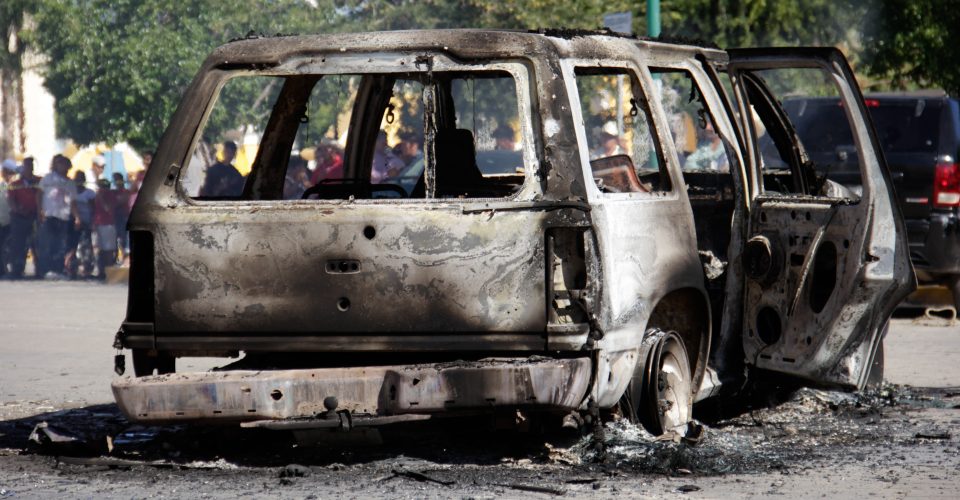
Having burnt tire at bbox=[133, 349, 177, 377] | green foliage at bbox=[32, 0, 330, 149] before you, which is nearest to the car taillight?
burnt tire at bbox=[133, 349, 177, 377]

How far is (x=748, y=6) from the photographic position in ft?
76.0

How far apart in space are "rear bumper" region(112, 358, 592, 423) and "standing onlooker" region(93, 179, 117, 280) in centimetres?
1646

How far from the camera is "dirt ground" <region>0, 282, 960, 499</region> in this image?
6172mm

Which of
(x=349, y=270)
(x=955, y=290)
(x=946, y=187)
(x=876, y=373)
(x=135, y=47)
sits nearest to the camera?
(x=349, y=270)

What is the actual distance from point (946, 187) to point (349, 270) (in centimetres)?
874

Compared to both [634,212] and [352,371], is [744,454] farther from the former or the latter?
[352,371]

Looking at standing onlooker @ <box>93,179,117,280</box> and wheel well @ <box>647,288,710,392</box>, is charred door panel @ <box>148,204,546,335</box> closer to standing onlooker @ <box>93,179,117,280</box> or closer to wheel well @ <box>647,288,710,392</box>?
wheel well @ <box>647,288,710,392</box>

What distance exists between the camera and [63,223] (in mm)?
23109

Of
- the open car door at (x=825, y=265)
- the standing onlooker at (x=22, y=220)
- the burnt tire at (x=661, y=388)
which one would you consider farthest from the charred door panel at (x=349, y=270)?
the standing onlooker at (x=22, y=220)

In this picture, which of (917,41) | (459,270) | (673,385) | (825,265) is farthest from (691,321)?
(917,41)

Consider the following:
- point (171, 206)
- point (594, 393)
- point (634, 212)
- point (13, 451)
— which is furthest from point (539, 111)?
point (13, 451)

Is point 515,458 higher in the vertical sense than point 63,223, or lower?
lower

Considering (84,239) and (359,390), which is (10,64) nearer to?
(84,239)

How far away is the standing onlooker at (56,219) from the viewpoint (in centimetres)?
2302
